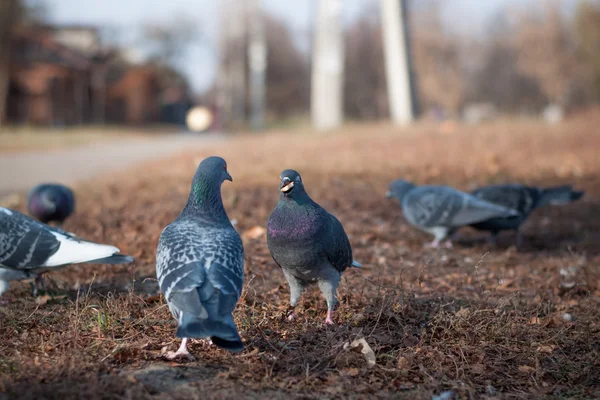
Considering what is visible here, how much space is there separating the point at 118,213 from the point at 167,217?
832 mm

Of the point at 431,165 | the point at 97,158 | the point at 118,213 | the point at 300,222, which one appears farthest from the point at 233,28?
the point at 300,222

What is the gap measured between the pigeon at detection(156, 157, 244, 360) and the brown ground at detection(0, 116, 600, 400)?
29 cm

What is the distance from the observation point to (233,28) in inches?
1497

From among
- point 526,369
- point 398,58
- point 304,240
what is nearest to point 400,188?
point 304,240

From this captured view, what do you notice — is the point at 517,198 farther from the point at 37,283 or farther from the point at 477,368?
the point at 37,283

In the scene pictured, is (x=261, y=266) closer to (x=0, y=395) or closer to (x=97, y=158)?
(x=0, y=395)

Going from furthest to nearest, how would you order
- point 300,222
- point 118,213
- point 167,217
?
point 118,213 → point 167,217 → point 300,222

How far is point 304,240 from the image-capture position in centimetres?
356

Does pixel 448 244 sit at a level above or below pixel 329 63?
below

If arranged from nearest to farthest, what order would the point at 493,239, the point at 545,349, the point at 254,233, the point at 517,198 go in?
the point at 545,349
the point at 254,233
the point at 517,198
the point at 493,239

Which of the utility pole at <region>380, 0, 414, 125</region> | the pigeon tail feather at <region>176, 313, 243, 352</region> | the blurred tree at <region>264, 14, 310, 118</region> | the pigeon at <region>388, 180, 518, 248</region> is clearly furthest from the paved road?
the blurred tree at <region>264, 14, 310, 118</region>

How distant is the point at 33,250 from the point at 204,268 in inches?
61.1

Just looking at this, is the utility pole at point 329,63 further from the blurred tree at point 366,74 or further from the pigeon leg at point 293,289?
the pigeon leg at point 293,289

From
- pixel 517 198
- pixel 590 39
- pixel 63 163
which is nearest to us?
pixel 517 198
